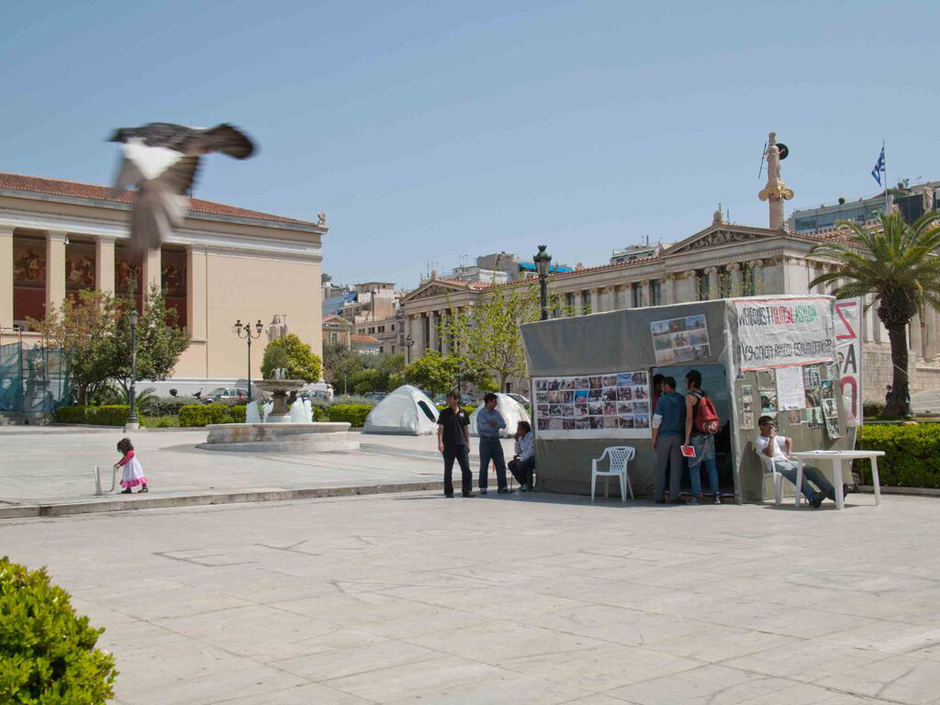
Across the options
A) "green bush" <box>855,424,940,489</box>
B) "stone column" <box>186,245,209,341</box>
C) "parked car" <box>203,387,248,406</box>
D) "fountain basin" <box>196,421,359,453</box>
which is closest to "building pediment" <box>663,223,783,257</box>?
"parked car" <box>203,387,248,406</box>

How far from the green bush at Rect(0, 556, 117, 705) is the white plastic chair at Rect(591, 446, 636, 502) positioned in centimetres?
1092

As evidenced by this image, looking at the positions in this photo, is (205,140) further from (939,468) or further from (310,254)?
(310,254)

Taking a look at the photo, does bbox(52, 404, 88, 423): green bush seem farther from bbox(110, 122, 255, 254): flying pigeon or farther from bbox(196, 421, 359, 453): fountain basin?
bbox(110, 122, 255, 254): flying pigeon

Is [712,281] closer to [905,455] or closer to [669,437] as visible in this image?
[905,455]

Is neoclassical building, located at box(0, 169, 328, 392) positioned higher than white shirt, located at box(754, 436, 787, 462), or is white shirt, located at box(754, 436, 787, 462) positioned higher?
neoclassical building, located at box(0, 169, 328, 392)

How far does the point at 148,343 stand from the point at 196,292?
16.0 m

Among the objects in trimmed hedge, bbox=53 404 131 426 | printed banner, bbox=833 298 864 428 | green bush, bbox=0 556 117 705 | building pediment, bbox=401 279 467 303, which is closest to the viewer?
green bush, bbox=0 556 117 705

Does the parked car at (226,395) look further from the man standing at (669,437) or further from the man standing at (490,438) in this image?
the man standing at (669,437)

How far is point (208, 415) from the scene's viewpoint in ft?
128

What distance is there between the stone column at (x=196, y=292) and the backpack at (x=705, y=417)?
55.3 m

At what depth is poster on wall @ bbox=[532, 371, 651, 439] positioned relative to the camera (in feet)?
46.6

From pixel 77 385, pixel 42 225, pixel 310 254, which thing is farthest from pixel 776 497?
pixel 310 254

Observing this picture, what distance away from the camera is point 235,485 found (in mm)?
16344

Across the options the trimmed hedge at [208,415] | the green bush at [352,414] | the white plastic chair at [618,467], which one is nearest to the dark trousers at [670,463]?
the white plastic chair at [618,467]
